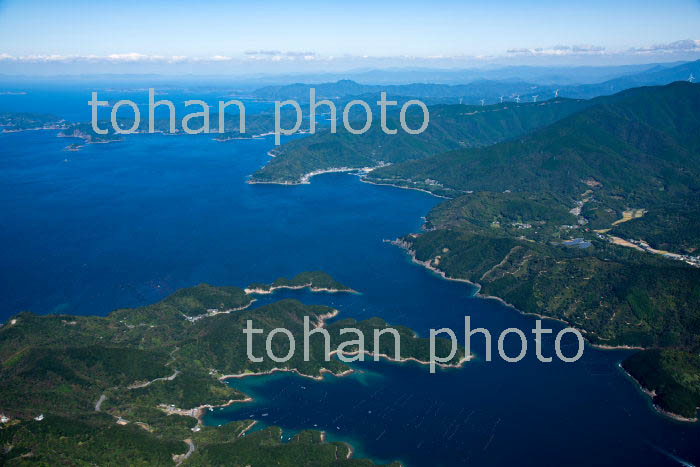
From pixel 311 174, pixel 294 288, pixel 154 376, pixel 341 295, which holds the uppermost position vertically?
pixel 311 174

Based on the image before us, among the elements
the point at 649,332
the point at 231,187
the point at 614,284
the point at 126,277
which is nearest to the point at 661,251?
the point at 614,284

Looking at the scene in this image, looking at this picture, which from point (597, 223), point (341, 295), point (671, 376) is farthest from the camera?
point (597, 223)

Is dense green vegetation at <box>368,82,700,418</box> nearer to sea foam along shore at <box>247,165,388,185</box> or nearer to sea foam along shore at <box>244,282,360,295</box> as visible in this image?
sea foam along shore at <box>247,165,388,185</box>

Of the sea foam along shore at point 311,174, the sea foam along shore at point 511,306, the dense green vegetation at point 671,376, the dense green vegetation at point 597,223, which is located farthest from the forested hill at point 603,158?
the dense green vegetation at point 671,376

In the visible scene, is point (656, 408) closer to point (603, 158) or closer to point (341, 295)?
point (341, 295)

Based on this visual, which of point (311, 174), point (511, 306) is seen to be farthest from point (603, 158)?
point (511, 306)

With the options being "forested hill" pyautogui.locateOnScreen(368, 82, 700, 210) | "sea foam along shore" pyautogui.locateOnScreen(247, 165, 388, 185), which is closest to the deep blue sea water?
"sea foam along shore" pyautogui.locateOnScreen(247, 165, 388, 185)
